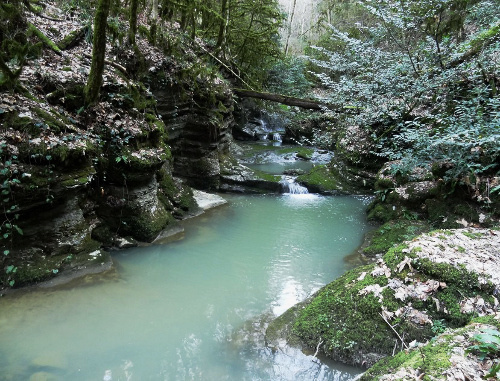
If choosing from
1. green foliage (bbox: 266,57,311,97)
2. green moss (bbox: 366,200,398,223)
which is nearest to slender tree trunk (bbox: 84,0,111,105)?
green moss (bbox: 366,200,398,223)

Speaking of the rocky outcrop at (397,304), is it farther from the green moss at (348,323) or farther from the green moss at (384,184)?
the green moss at (384,184)

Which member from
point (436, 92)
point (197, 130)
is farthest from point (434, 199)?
point (197, 130)

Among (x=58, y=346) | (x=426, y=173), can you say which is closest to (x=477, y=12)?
(x=426, y=173)

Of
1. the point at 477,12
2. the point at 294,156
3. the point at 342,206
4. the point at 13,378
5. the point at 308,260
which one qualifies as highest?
the point at 477,12

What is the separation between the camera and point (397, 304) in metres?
3.67

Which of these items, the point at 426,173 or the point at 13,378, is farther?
the point at 426,173

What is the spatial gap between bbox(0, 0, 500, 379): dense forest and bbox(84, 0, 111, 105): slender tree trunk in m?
0.02

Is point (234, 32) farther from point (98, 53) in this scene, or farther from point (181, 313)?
point (181, 313)

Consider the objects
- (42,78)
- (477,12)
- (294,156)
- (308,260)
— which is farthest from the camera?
(294,156)

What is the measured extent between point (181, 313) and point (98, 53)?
486 centimetres

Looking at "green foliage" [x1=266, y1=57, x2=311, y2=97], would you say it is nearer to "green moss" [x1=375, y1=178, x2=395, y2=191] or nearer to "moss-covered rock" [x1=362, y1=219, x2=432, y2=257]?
"green moss" [x1=375, y1=178, x2=395, y2=191]

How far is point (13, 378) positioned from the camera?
126 inches

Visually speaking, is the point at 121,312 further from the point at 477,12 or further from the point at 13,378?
the point at 477,12

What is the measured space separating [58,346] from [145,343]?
3.24 feet
